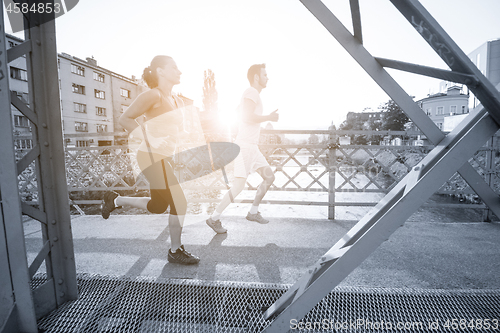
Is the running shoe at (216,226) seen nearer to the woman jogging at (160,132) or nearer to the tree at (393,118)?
the woman jogging at (160,132)

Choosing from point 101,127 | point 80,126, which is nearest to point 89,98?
point 80,126

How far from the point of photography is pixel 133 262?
2.85m

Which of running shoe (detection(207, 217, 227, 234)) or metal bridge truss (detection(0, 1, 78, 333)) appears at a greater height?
metal bridge truss (detection(0, 1, 78, 333))

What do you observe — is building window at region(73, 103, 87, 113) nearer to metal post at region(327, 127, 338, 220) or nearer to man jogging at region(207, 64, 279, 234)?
man jogging at region(207, 64, 279, 234)

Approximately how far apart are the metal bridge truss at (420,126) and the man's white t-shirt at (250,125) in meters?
2.16

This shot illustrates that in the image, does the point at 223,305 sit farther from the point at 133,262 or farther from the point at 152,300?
the point at 133,262

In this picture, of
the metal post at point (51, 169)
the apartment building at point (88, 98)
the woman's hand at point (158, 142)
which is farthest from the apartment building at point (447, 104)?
the metal post at point (51, 169)

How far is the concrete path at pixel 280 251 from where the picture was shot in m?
2.50

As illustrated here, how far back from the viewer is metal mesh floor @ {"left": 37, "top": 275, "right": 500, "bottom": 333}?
1785 mm

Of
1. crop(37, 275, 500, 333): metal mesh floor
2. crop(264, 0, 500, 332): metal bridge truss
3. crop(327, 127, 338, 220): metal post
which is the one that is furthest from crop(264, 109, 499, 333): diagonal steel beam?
crop(327, 127, 338, 220): metal post

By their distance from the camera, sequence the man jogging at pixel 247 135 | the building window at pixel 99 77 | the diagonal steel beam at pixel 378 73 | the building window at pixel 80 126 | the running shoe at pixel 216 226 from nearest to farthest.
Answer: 1. the diagonal steel beam at pixel 378 73
2. the man jogging at pixel 247 135
3. the running shoe at pixel 216 226
4. the building window at pixel 80 126
5. the building window at pixel 99 77

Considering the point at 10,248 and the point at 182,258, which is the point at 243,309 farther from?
the point at 10,248

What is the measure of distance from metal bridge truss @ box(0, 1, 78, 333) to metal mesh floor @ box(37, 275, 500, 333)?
20cm

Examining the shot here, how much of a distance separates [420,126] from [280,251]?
2182mm
